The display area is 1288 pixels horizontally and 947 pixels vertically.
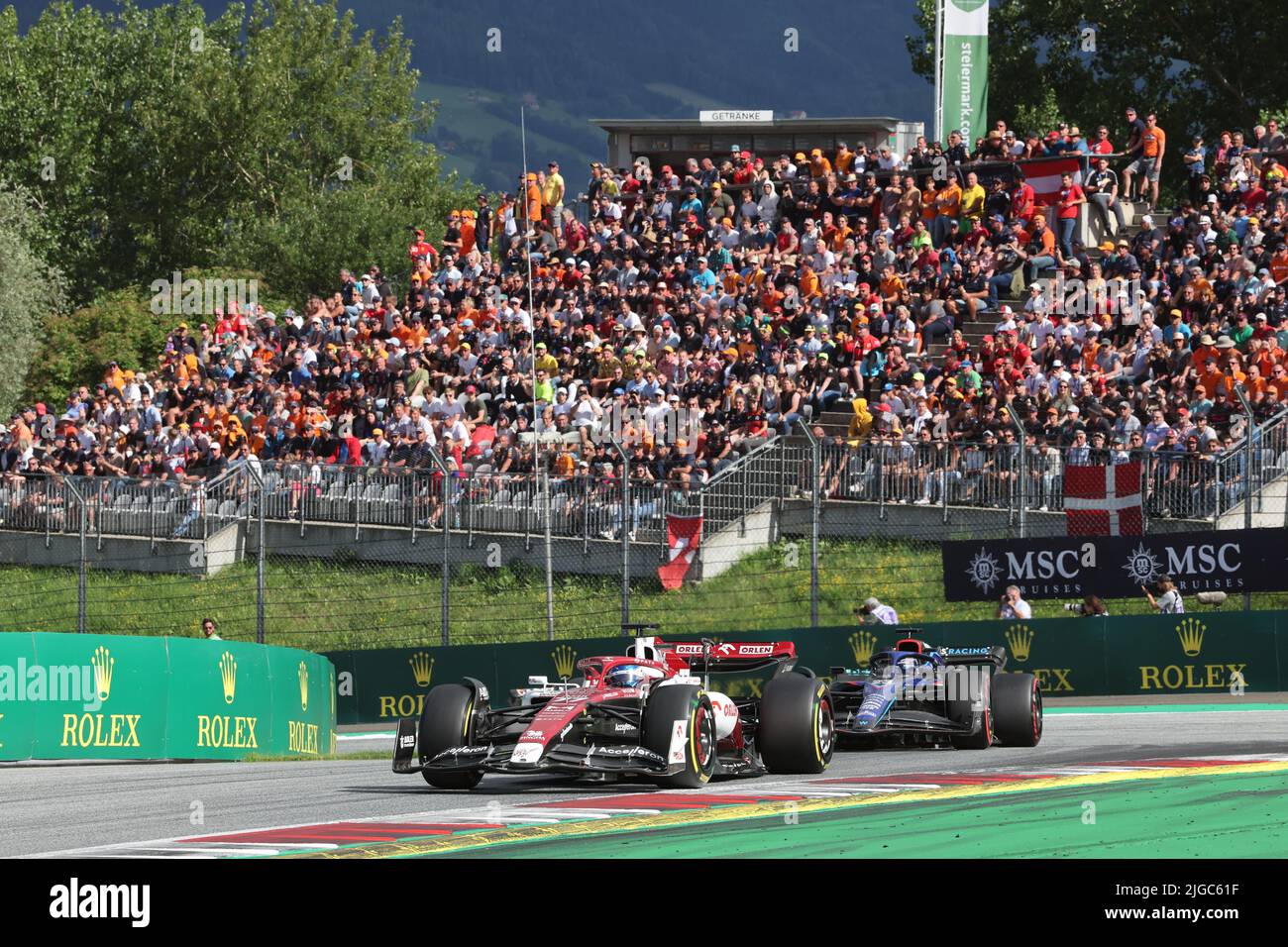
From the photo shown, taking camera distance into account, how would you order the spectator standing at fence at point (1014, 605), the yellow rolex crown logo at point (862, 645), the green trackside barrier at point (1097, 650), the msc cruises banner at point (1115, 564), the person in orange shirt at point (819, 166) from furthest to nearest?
the person in orange shirt at point (819, 166), the spectator standing at fence at point (1014, 605), the yellow rolex crown logo at point (862, 645), the green trackside barrier at point (1097, 650), the msc cruises banner at point (1115, 564)

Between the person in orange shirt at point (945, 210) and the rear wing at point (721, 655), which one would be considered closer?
the rear wing at point (721, 655)

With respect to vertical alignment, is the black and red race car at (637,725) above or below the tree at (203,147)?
below

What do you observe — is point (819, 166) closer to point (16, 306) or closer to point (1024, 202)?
point (1024, 202)

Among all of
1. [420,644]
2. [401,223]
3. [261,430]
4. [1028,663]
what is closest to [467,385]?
[261,430]

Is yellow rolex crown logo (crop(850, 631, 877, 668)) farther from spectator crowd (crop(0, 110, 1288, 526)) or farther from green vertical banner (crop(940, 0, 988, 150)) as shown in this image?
green vertical banner (crop(940, 0, 988, 150))

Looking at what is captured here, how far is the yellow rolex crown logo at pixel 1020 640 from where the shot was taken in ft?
74.9

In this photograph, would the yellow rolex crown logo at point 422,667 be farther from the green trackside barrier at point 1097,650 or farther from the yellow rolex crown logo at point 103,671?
the yellow rolex crown logo at point 103,671

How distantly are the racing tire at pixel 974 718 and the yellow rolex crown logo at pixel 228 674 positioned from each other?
7.21 metres

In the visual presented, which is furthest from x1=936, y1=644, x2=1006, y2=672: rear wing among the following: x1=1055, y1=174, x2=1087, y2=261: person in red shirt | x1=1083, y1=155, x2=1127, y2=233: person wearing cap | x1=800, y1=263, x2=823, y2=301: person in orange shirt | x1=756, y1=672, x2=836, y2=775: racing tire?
x1=1083, y1=155, x2=1127, y2=233: person wearing cap

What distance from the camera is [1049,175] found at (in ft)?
101

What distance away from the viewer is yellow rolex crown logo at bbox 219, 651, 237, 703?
64.2ft

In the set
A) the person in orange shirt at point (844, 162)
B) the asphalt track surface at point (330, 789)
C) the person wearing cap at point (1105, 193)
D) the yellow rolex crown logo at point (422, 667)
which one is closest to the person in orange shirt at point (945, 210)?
the person wearing cap at point (1105, 193)
